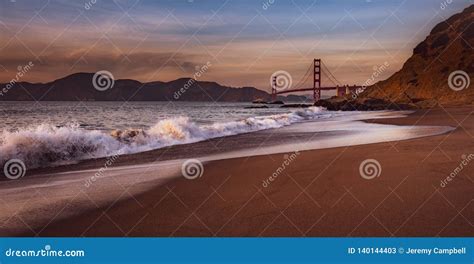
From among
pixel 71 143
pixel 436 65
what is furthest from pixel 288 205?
pixel 436 65

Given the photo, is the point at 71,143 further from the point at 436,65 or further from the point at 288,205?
the point at 436,65

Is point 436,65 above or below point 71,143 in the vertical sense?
above

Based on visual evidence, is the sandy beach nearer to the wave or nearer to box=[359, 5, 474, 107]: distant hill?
the wave

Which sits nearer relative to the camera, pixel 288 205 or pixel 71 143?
pixel 288 205

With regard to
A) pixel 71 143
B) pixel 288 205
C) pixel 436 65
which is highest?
pixel 436 65

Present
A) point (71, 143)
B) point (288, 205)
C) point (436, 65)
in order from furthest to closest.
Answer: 1. point (436, 65)
2. point (71, 143)
3. point (288, 205)

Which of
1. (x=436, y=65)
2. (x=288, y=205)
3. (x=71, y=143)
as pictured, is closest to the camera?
(x=288, y=205)

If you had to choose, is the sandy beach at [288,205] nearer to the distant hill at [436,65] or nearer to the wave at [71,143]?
the wave at [71,143]

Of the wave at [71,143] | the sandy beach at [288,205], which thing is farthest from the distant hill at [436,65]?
the sandy beach at [288,205]
